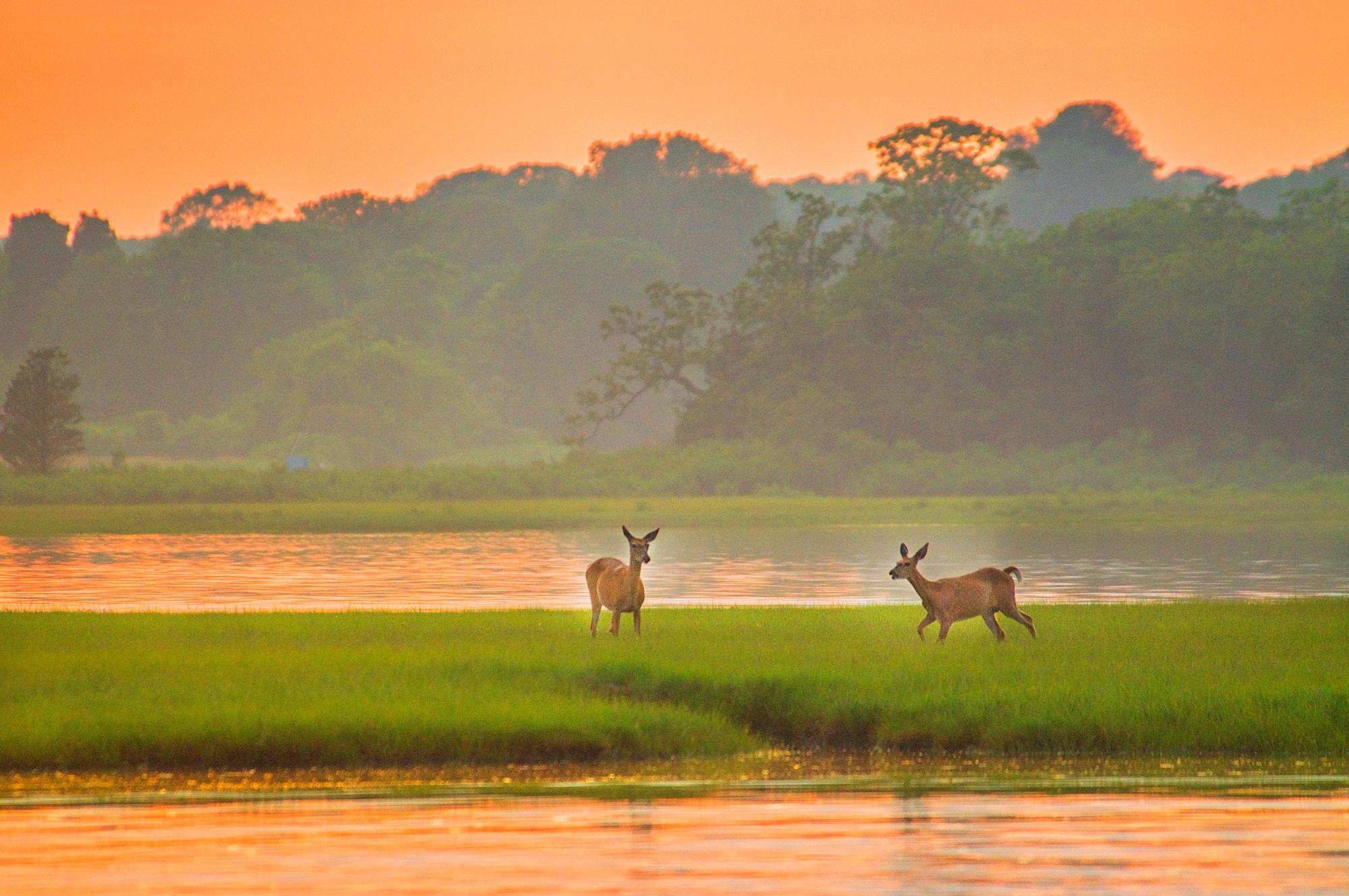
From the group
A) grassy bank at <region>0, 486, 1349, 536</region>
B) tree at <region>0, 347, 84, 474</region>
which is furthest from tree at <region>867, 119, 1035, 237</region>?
tree at <region>0, 347, 84, 474</region>

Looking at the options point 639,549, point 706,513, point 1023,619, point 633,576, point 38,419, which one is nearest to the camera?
point 639,549

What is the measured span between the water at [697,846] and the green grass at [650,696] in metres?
1.80

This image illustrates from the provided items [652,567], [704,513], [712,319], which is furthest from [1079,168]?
[652,567]

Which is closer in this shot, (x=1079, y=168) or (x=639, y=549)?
(x=639, y=549)

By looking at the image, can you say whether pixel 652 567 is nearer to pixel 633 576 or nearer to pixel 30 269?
pixel 633 576

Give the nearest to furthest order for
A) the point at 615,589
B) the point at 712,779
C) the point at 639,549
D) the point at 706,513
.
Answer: the point at 712,779 < the point at 639,549 < the point at 615,589 < the point at 706,513

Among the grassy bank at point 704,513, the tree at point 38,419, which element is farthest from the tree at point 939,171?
the tree at point 38,419

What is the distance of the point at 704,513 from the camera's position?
7350 centimetres

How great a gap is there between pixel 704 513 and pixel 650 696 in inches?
2172

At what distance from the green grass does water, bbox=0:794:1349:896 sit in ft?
5.91

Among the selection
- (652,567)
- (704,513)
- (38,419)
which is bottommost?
(652,567)

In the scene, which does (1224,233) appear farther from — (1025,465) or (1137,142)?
(1137,142)

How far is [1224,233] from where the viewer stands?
9275 cm

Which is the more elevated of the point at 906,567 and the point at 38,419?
the point at 38,419
